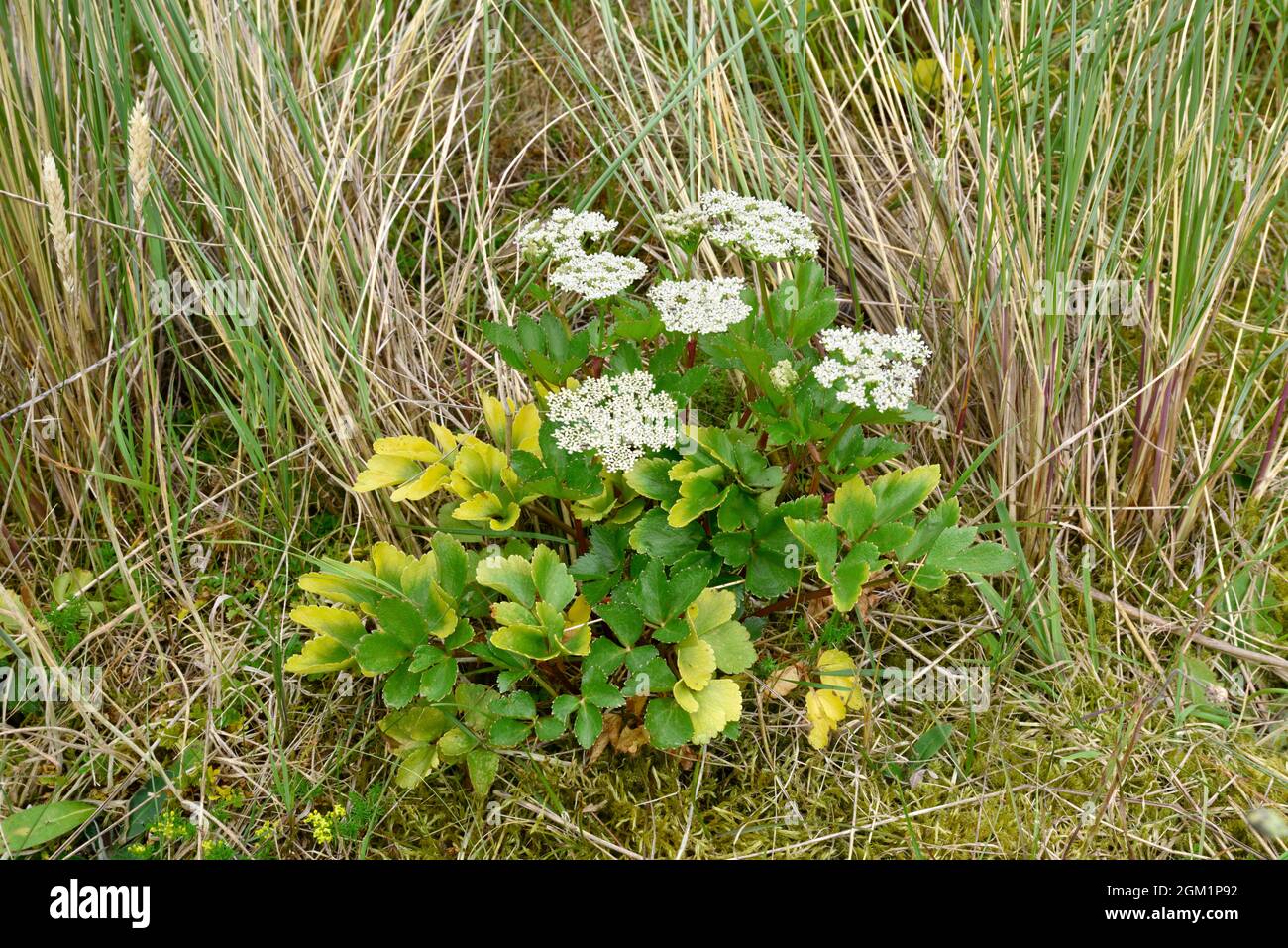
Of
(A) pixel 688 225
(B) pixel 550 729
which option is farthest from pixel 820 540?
(A) pixel 688 225

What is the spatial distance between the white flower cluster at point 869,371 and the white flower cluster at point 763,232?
0.21 metres

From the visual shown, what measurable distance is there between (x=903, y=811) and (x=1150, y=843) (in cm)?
42

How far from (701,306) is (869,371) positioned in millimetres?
288

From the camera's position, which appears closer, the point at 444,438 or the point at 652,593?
the point at 652,593

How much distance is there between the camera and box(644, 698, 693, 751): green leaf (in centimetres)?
159

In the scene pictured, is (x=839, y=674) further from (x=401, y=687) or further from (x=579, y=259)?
(x=579, y=259)

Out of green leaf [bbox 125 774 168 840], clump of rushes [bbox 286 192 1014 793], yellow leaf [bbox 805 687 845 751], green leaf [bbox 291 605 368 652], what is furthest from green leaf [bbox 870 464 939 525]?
green leaf [bbox 125 774 168 840]

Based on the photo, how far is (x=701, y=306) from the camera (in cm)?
162

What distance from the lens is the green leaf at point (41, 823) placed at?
169cm

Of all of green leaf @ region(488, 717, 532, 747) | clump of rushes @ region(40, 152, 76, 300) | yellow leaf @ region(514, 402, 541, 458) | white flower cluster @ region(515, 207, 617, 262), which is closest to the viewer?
clump of rushes @ region(40, 152, 76, 300)

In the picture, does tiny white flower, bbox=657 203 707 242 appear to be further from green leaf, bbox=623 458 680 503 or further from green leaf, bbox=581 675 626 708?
green leaf, bbox=581 675 626 708

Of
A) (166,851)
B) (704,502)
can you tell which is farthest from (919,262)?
(166,851)

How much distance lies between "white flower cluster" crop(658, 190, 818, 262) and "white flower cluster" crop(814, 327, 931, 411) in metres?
0.21

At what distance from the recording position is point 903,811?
170cm
